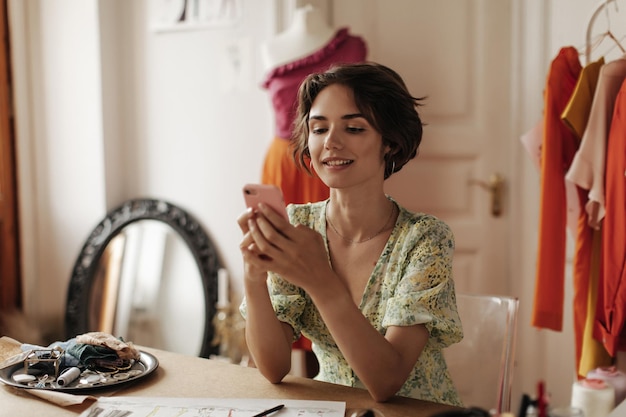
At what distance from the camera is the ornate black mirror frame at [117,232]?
123 inches

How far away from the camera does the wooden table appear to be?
1.26m

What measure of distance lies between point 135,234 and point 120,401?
2.10 meters

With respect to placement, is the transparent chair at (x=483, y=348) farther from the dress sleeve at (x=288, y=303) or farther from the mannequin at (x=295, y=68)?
the mannequin at (x=295, y=68)

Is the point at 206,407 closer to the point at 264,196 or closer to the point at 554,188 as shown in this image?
the point at 264,196

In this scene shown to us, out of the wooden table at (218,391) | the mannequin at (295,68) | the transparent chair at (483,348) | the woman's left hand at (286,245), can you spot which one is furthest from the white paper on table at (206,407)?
the mannequin at (295,68)

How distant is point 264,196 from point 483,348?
0.67 meters

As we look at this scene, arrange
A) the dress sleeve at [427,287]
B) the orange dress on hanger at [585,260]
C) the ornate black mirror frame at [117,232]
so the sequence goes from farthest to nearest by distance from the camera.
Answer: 1. the ornate black mirror frame at [117,232]
2. the orange dress on hanger at [585,260]
3. the dress sleeve at [427,287]

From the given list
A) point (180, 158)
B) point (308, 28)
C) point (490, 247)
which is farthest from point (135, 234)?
point (490, 247)

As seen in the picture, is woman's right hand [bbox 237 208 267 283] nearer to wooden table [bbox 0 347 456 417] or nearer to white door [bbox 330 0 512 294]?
wooden table [bbox 0 347 456 417]

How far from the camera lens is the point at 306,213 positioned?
1.67 metres

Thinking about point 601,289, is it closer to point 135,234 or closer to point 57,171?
point 135,234

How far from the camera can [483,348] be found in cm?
161

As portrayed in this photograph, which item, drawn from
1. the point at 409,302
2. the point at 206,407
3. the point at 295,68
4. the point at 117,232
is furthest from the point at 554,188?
the point at 117,232

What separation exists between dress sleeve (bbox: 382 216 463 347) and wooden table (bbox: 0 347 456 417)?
148mm
